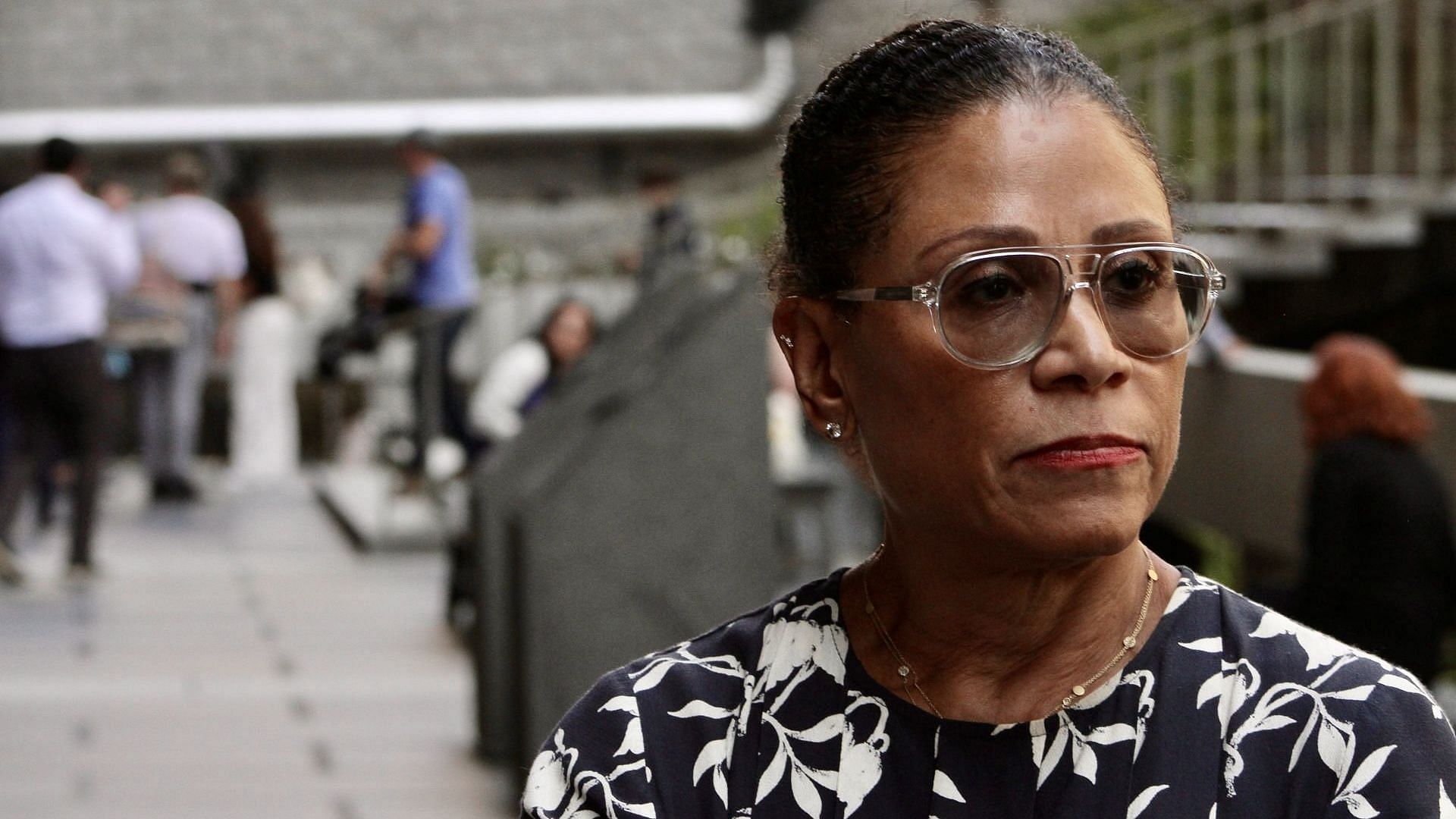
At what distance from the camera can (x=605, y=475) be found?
18.6 feet

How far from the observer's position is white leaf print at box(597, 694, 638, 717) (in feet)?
5.32

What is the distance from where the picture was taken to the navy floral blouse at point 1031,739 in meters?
1.47

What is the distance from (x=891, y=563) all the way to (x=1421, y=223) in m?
8.65

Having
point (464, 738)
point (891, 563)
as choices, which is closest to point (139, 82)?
point (464, 738)

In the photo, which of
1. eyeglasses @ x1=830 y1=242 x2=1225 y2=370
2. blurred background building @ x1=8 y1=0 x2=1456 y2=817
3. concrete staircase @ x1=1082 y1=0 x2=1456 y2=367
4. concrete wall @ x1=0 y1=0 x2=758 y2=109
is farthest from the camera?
concrete wall @ x1=0 y1=0 x2=758 y2=109

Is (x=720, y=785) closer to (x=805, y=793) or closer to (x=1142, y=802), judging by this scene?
(x=805, y=793)

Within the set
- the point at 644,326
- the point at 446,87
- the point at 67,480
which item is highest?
the point at 446,87

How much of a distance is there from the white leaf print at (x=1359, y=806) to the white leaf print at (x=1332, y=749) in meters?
0.02

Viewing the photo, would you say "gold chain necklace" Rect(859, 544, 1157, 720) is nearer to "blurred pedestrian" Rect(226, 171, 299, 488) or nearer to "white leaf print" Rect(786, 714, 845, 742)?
"white leaf print" Rect(786, 714, 845, 742)

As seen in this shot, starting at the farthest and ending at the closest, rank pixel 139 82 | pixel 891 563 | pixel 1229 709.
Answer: pixel 139 82, pixel 891 563, pixel 1229 709

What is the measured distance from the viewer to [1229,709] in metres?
1.51

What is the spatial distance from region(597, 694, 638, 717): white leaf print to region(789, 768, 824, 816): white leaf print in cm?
14

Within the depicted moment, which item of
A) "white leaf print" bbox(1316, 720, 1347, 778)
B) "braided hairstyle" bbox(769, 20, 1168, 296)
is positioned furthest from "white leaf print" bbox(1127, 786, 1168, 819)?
"braided hairstyle" bbox(769, 20, 1168, 296)

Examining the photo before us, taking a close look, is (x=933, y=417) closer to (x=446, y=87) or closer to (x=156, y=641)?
(x=156, y=641)
